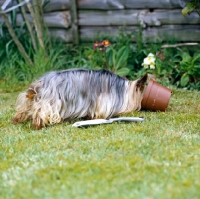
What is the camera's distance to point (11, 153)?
14.5 ft

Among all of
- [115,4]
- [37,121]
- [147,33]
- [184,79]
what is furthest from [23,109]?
[115,4]

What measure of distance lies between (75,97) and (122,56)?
8.84ft

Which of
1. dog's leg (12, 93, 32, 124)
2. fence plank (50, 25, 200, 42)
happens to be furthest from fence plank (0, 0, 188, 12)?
dog's leg (12, 93, 32, 124)

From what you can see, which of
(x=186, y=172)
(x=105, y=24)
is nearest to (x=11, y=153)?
(x=186, y=172)

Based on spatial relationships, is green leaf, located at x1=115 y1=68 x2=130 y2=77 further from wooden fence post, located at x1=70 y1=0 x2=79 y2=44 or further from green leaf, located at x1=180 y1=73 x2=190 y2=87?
wooden fence post, located at x1=70 y1=0 x2=79 y2=44

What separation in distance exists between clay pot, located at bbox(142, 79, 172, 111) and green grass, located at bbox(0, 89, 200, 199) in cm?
21

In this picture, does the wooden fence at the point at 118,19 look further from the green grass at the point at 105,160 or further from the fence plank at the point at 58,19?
the green grass at the point at 105,160

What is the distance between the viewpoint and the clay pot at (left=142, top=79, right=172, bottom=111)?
19.2 feet

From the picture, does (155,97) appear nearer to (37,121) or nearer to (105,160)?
(37,121)

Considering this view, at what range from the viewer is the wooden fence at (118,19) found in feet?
28.5

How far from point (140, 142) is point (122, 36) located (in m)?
4.59

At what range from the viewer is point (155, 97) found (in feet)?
19.3

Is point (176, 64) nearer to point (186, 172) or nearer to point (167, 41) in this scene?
point (167, 41)

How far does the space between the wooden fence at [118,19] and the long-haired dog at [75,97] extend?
317 cm
